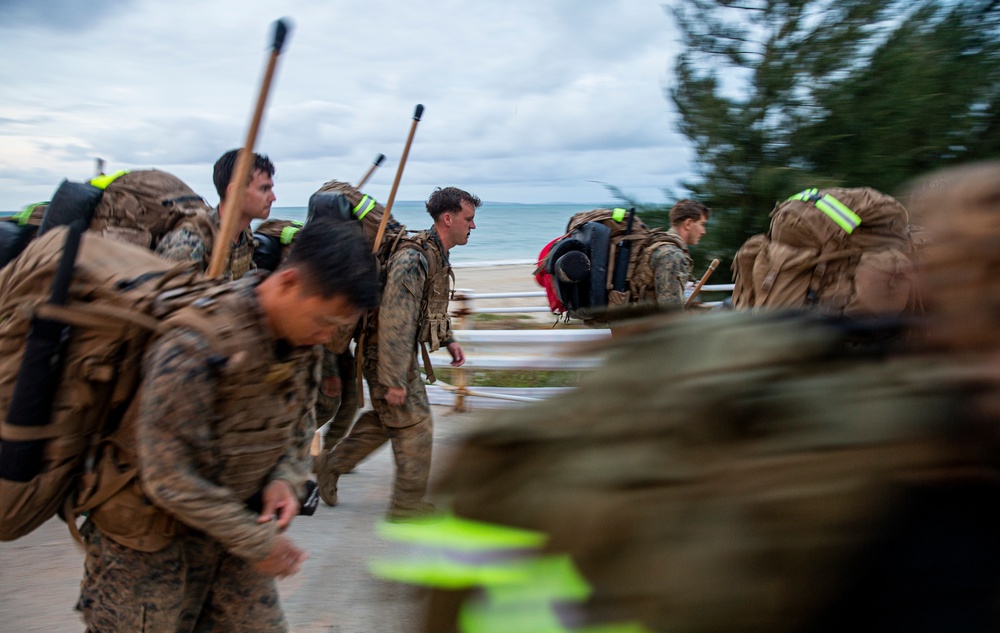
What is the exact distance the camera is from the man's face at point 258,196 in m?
4.64

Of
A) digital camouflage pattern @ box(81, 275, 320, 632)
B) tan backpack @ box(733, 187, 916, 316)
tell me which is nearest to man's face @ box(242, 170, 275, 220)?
digital camouflage pattern @ box(81, 275, 320, 632)

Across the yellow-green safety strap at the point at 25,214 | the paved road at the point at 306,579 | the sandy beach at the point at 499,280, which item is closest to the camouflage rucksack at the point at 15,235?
the yellow-green safety strap at the point at 25,214

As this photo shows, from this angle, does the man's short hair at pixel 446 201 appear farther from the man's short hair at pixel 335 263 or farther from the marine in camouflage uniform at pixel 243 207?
the man's short hair at pixel 335 263

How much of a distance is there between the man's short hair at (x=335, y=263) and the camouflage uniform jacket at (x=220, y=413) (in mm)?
197

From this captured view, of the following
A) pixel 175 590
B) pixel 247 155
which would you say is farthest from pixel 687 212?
pixel 175 590

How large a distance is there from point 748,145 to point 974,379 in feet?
24.1

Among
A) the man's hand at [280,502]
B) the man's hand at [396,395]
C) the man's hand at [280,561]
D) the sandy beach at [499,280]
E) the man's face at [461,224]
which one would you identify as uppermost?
the man's face at [461,224]

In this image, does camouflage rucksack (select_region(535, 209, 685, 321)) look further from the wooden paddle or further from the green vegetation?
the wooden paddle

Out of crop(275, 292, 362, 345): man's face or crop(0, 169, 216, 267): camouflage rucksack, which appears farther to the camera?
crop(0, 169, 216, 267): camouflage rucksack

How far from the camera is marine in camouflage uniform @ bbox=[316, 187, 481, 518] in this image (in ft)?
15.5

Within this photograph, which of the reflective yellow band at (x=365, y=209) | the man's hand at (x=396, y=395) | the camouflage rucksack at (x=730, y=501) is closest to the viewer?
the camouflage rucksack at (x=730, y=501)

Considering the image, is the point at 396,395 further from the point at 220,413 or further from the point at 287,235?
the point at 220,413

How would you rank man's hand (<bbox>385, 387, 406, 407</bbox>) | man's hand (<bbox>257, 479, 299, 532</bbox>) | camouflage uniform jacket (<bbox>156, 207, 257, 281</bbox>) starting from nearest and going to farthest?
man's hand (<bbox>257, 479, 299, 532</bbox>), camouflage uniform jacket (<bbox>156, 207, 257, 281</bbox>), man's hand (<bbox>385, 387, 406, 407</bbox>)

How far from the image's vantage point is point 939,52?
7445 millimetres
